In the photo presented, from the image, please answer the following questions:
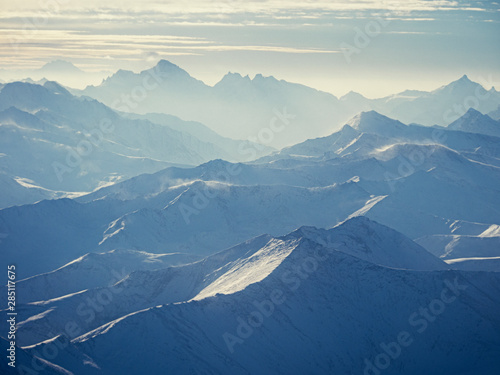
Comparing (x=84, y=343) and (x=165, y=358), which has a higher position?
(x=84, y=343)

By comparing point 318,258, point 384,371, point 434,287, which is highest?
point 318,258

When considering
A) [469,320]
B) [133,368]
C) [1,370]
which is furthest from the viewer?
[469,320]

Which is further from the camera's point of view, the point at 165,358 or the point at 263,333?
the point at 263,333

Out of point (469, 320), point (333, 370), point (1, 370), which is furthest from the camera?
point (469, 320)

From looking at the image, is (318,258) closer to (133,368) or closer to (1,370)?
(133,368)

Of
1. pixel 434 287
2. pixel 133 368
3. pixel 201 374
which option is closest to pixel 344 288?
pixel 434 287

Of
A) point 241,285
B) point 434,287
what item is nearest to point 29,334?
point 241,285

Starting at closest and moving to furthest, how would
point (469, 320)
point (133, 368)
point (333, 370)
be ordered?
point (133, 368)
point (333, 370)
point (469, 320)

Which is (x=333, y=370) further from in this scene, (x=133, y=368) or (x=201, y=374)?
(x=133, y=368)

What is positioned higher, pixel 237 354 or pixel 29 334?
pixel 29 334
